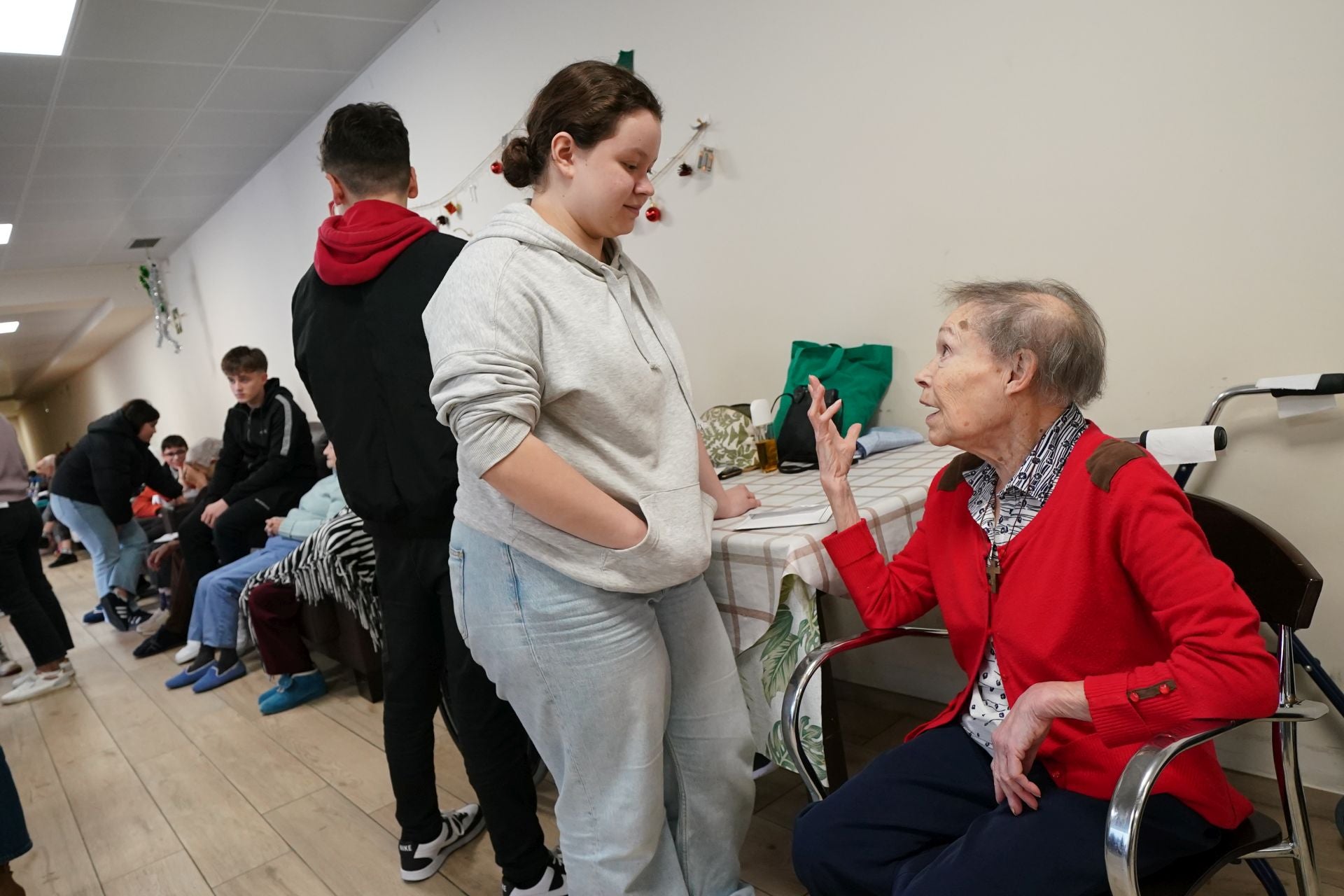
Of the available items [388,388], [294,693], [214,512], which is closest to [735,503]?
[388,388]

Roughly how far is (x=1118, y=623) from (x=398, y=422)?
1231 mm

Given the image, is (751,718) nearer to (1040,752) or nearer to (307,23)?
(1040,752)

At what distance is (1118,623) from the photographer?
3.57 ft

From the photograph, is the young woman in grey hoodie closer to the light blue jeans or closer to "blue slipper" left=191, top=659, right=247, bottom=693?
the light blue jeans

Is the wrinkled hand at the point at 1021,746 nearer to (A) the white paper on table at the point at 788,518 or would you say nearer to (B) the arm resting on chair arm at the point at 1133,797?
(B) the arm resting on chair arm at the point at 1133,797

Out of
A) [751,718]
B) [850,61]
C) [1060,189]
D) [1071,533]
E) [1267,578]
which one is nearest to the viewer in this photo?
[1071,533]

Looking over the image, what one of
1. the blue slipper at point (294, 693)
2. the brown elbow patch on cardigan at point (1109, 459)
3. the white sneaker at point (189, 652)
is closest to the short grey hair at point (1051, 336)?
the brown elbow patch on cardigan at point (1109, 459)

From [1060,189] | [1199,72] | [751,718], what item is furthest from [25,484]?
[1199,72]

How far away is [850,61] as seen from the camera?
2320mm

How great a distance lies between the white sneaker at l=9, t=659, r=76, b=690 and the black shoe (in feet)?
1.02

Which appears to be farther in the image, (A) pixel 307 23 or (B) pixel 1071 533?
(A) pixel 307 23

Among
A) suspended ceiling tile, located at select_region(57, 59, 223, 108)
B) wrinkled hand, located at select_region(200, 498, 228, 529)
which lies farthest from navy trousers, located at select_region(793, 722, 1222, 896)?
suspended ceiling tile, located at select_region(57, 59, 223, 108)

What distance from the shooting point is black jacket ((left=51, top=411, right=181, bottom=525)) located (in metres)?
4.92

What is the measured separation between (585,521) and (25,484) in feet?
13.4
